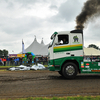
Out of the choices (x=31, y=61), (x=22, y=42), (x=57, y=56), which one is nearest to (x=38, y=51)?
(x=22, y=42)

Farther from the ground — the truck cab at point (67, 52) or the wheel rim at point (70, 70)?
the truck cab at point (67, 52)

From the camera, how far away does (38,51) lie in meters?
41.9

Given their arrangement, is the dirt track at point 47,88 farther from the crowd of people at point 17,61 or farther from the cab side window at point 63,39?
the crowd of people at point 17,61

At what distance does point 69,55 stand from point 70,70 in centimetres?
92

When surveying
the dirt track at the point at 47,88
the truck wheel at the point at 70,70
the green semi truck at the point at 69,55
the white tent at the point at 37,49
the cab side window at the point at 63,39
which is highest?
the white tent at the point at 37,49

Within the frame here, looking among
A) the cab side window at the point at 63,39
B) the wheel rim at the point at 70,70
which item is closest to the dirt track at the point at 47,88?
the wheel rim at the point at 70,70

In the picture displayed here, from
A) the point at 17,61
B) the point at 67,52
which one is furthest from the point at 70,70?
the point at 17,61

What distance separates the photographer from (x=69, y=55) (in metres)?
9.00

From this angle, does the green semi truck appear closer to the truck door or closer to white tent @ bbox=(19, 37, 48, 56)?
the truck door

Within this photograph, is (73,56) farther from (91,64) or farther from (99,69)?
(99,69)

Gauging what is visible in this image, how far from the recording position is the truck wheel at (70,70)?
8.84 meters

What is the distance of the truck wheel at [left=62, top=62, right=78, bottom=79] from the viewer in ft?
29.0

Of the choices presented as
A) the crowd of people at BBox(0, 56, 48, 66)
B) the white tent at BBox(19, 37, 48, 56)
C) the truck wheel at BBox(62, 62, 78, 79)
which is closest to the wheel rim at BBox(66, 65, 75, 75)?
the truck wheel at BBox(62, 62, 78, 79)

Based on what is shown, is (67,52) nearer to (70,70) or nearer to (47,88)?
(70,70)
